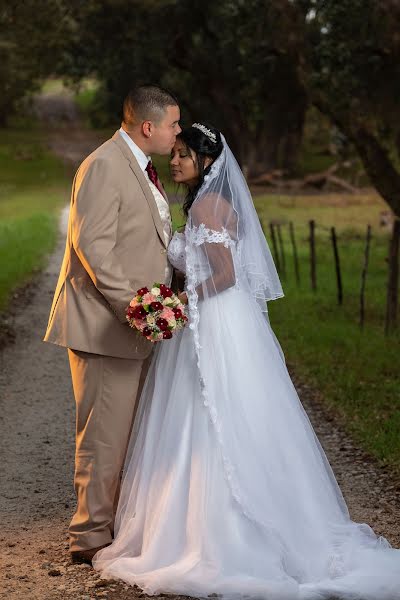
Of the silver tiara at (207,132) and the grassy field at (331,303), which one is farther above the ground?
the silver tiara at (207,132)

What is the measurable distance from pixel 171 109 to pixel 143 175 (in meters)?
0.35

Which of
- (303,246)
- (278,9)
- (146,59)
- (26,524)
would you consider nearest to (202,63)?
(146,59)

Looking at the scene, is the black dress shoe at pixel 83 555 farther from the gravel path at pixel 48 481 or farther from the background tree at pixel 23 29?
the background tree at pixel 23 29

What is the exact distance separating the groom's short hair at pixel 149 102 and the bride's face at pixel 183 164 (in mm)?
194

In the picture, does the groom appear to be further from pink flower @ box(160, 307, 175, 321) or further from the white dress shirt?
pink flower @ box(160, 307, 175, 321)

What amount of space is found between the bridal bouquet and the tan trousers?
1.37 ft

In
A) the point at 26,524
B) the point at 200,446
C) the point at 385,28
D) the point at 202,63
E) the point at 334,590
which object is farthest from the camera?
the point at 202,63

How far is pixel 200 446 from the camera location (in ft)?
17.0

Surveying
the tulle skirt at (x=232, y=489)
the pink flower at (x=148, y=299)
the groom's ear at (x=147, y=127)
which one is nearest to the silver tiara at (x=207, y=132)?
the groom's ear at (x=147, y=127)

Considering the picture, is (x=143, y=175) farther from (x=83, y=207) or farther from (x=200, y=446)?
(x=200, y=446)

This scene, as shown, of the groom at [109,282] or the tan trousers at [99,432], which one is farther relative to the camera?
the tan trousers at [99,432]

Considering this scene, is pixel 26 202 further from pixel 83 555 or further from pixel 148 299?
pixel 148 299

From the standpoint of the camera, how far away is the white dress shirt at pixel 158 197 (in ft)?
17.3

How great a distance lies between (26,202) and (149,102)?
1245 inches
